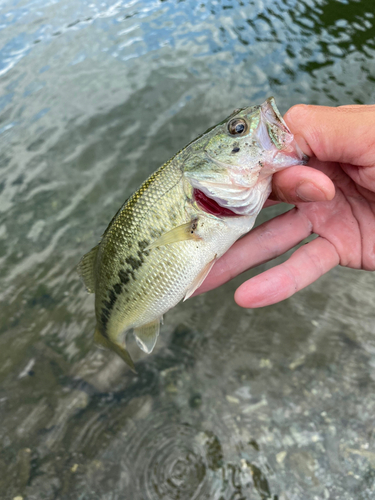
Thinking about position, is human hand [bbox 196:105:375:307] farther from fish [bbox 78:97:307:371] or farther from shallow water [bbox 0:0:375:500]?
shallow water [bbox 0:0:375:500]

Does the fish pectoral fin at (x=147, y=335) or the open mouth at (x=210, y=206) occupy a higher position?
the open mouth at (x=210, y=206)

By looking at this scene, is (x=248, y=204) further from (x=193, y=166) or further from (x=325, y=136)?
(x=325, y=136)

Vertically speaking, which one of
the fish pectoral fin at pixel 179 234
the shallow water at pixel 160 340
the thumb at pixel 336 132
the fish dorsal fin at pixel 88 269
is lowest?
the shallow water at pixel 160 340

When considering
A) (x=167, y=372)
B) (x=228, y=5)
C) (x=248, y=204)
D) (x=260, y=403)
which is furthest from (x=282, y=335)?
(x=228, y=5)

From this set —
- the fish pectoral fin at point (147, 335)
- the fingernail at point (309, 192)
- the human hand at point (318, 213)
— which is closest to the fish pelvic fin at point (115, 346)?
the fish pectoral fin at point (147, 335)

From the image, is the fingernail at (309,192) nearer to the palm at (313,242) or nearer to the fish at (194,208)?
the fish at (194,208)

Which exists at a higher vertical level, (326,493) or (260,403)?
(260,403)

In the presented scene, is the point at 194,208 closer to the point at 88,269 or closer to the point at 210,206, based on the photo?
the point at 210,206
